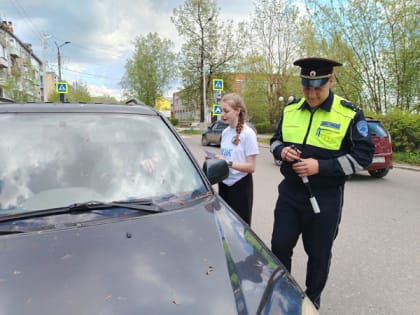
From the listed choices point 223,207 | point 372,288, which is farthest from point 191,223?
point 372,288

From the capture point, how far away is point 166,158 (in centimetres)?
231

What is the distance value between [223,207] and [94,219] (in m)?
A: 0.73

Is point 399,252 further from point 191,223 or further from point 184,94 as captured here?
point 184,94

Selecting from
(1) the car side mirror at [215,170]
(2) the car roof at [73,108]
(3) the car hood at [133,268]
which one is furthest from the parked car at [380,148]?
Result: (3) the car hood at [133,268]

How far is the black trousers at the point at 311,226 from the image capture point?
2.49 metres

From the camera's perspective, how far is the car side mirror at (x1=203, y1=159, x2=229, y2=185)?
2.50 m

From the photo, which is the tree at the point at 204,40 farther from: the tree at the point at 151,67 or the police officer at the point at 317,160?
the police officer at the point at 317,160

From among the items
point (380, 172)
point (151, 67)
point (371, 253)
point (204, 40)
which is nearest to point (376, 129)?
point (380, 172)

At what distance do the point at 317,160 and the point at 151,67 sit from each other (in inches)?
1893

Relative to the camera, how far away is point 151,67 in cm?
4797

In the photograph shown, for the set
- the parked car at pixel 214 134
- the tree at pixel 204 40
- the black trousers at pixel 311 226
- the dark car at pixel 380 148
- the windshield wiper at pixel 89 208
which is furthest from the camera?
the tree at pixel 204 40

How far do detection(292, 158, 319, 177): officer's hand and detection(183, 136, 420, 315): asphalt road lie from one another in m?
1.28

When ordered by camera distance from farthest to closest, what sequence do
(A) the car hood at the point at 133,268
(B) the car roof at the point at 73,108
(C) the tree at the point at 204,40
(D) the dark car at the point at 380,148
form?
(C) the tree at the point at 204,40
(D) the dark car at the point at 380,148
(B) the car roof at the point at 73,108
(A) the car hood at the point at 133,268

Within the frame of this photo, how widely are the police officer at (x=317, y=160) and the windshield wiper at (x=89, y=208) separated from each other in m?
1.08
